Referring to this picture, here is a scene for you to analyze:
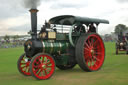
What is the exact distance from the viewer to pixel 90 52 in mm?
6102

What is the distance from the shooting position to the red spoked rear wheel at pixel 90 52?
18.5ft

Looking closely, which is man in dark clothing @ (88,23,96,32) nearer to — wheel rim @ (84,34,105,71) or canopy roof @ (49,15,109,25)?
canopy roof @ (49,15,109,25)

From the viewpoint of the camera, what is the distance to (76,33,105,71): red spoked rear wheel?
562 cm

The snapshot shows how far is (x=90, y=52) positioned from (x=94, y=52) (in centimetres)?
36

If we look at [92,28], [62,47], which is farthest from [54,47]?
[92,28]

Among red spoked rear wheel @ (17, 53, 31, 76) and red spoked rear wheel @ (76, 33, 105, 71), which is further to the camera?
red spoked rear wheel @ (76, 33, 105, 71)

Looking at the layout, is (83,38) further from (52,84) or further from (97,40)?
→ (52,84)

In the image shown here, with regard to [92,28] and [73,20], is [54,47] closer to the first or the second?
[73,20]

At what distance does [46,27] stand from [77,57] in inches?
52.0

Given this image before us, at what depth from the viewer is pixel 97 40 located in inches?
255

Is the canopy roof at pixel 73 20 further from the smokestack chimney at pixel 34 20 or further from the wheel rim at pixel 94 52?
the smokestack chimney at pixel 34 20

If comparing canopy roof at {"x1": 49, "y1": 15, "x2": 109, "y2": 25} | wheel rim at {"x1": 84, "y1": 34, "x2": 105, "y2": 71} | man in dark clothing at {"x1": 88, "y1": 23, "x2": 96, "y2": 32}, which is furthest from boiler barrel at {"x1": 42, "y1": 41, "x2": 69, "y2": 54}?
man in dark clothing at {"x1": 88, "y1": 23, "x2": 96, "y2": 32}

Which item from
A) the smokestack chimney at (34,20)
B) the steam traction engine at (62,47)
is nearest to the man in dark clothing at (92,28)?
the steam traction engine at (62,47)

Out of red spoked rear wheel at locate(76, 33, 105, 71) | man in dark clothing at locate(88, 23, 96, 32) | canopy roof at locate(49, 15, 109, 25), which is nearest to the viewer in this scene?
red spoked rear wheel at locate(76, 33, 105, 71)
